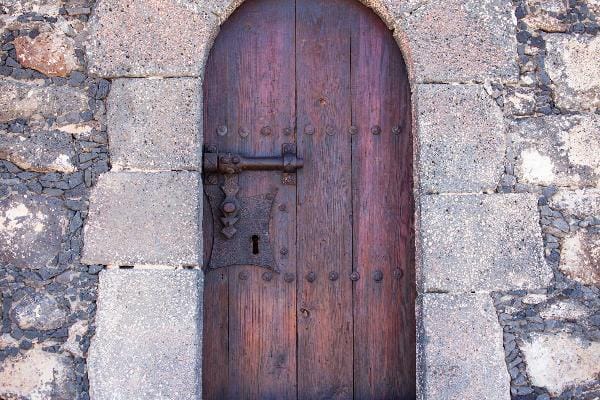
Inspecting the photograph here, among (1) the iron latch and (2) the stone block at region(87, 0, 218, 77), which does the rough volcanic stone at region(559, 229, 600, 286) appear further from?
(2) the stone block at region(87, 0, 218, 77)

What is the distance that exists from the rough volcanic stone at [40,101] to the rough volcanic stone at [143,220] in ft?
0.97

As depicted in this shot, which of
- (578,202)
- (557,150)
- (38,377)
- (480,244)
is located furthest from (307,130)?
(38,377)

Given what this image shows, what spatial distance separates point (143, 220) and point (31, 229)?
0.41 metres

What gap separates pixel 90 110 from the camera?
2.89 metres

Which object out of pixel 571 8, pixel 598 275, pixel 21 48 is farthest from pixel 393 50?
pixel 21 48

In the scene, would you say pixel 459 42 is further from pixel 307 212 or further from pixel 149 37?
pixel 149 37

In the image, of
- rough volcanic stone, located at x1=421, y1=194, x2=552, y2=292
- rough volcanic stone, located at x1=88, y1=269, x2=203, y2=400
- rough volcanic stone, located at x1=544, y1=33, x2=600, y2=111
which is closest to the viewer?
rough volcanic stone, located at x1=88, y1=269, x2=203, y2=400

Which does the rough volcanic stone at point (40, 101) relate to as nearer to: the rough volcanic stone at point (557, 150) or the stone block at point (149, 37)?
the stone block at point (149, 37)

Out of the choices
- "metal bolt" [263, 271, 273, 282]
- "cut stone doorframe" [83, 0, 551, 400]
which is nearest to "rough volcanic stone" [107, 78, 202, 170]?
"cut stone doorframe" [83, 0, 551, 400]

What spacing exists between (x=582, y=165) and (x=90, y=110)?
1.84 metres

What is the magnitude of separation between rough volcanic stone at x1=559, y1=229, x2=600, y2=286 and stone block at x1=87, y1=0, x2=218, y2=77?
1506 mm

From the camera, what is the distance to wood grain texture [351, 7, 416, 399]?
306cm

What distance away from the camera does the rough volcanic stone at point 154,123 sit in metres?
2.86

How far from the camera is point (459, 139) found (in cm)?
293
